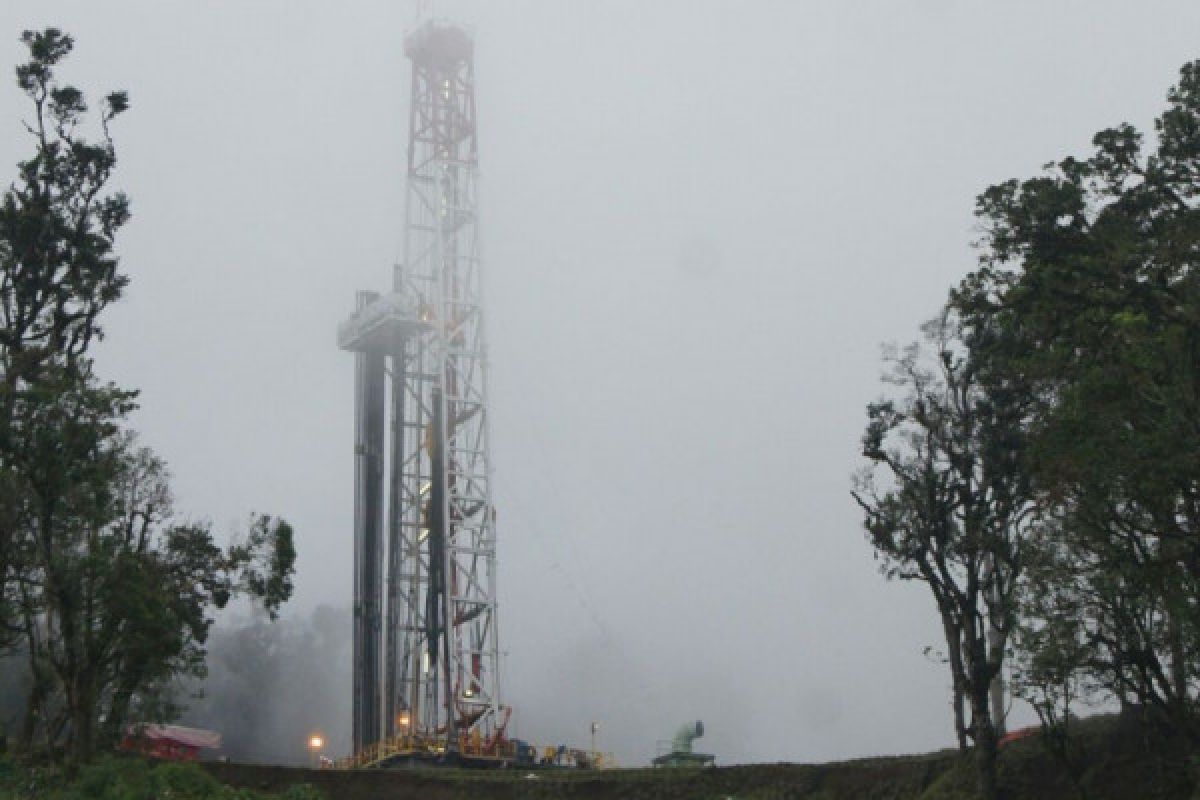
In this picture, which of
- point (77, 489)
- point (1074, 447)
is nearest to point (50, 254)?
point (77, 489)

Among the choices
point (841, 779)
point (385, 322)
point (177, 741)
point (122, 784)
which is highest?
point (385, 322)

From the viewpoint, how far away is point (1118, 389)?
92.5 feet

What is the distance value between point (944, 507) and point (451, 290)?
159ft

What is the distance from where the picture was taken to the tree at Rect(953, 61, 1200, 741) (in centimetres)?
2714

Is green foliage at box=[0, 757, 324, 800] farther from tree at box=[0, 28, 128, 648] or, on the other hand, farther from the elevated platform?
the elevated platform

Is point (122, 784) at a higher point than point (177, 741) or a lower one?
lower

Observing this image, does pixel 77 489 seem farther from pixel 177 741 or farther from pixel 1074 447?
pixel 177 741

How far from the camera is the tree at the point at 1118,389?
27141 mm

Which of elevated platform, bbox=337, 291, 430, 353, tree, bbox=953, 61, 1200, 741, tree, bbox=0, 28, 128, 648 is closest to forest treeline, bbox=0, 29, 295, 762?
tree, bbox=0, 28, 128, 648

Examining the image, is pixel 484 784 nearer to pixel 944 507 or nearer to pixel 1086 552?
pixel 944 507

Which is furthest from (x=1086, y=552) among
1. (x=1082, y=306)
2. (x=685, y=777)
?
(x=685, y=777)

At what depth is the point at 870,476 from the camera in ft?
115

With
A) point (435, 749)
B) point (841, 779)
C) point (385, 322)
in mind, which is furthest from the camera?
point (385, 322)

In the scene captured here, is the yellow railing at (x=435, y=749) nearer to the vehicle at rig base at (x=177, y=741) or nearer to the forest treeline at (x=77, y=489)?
the vehicle at rig base at (x=177, y=741)
